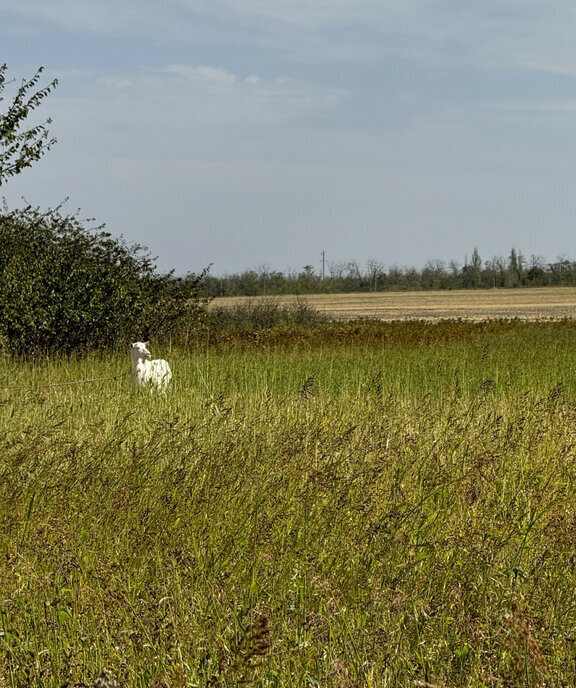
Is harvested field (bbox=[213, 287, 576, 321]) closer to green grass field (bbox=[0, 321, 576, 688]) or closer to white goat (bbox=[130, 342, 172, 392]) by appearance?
white goat (bbox=[130, 342, 172, 392])

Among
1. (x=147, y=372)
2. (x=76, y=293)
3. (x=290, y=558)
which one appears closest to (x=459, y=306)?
(x=76, y=293)

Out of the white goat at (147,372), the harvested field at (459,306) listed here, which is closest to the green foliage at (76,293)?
the white goat at (147,372)

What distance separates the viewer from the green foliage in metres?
13.8

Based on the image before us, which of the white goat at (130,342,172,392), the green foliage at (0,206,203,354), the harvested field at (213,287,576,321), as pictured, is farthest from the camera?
the harvested field at (213,287,576,321)

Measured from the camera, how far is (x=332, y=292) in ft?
241

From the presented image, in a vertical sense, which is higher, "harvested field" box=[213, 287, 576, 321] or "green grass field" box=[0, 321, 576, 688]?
"harvested field" box=[213, 287, 576, 321]

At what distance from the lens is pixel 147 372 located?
32.5 ft

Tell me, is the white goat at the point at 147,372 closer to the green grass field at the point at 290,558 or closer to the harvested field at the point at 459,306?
the green grass field at the point at 290,558

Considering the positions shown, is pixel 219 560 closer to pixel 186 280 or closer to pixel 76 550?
pixel 76 550

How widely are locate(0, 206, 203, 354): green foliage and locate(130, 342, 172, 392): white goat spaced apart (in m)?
4.18

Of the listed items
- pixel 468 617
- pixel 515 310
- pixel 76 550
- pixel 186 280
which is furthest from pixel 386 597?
pixel 515 310

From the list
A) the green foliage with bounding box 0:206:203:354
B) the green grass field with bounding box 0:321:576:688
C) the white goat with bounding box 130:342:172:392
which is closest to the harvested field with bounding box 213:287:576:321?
the green foliage with bounding box 0:206:203:354

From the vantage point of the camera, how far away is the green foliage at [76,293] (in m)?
13.8

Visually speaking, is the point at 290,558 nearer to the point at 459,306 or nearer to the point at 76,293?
the point at 76,293
